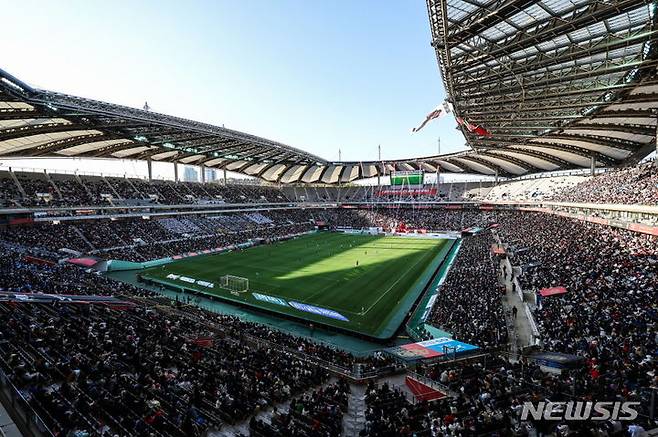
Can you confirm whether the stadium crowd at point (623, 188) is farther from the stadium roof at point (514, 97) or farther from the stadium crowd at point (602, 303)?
the stadium roof at point (514, 97)

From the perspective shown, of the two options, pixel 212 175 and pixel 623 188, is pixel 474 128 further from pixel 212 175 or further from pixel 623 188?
pixel 212 175

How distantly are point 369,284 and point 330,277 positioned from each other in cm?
429

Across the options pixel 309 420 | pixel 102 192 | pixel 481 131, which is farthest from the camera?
pixel 102 192

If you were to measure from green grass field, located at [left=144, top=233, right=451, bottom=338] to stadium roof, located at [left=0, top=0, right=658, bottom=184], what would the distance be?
15020 mm

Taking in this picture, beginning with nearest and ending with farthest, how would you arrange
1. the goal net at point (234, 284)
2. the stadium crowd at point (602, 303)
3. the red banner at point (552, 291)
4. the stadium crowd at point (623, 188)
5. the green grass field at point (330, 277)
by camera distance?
the stadium crowd at point (602, 303)
the red banner at point (552, 291)
the green grass field at point (330, 277)
the goal net at point (234, 284)
the stadium crowd at point (623, 188)

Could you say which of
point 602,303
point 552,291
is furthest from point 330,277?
point 602,303

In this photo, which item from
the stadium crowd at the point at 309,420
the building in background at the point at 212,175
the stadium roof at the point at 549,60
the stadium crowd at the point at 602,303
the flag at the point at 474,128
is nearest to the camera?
the stadium crowd at the point at 309,420

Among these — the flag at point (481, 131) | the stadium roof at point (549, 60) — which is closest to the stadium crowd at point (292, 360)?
the stadium roof at point (549, 60)

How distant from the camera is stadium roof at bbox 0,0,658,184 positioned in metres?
18.7

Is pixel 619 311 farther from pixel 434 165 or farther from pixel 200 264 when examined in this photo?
pixel 434 165

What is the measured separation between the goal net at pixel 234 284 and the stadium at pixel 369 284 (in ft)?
0.92

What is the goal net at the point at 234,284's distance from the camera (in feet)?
105

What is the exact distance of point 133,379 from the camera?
39.5 ft

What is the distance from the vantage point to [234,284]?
33.2m
